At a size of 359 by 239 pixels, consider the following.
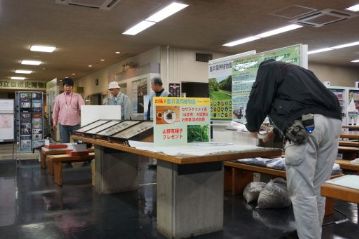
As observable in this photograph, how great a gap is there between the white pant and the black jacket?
9 centimetres

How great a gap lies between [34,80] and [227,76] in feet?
57.0

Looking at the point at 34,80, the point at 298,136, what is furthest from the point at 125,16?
the point at 34,80

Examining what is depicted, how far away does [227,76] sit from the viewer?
393 centimetres

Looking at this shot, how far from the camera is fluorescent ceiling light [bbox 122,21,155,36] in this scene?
7119 mm

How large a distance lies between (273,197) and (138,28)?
5.20 m

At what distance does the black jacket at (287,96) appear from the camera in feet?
6.70

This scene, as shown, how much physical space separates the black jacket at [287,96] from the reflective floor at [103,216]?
49.2 inches

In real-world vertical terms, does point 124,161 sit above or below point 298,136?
below

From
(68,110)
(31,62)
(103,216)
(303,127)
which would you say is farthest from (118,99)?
(31,62)

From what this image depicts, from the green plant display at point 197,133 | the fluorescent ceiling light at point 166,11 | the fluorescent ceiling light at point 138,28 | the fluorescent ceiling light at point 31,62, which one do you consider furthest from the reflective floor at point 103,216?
the fluorescent ceiling light at point 31,62

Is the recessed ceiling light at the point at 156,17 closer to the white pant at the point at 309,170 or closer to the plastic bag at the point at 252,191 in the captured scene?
the plastic bag at the point at 252,191

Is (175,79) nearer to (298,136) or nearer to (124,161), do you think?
(124,161)

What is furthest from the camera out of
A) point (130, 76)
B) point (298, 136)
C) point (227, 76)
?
point (130, 76)

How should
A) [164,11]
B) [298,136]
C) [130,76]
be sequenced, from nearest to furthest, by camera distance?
1. [298,136]
2. [164,11]
3. [130,76]
